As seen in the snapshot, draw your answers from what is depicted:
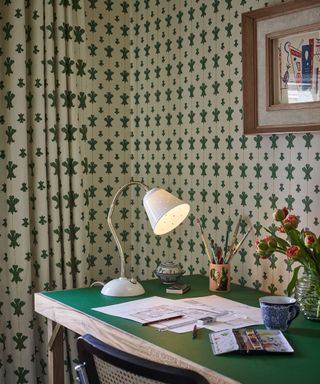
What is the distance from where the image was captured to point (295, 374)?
1572 millimetres

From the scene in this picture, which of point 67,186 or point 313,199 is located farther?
point 67,186

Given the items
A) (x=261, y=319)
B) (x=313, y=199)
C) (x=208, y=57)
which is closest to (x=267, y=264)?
(x=313, y=199)

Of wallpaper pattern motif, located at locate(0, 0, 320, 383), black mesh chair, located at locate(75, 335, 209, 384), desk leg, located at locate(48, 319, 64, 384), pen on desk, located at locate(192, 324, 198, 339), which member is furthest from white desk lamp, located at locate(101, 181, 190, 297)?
black mesh chair, located at locate(75, 335, 209, 384)

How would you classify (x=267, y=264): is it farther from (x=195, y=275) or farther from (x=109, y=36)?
(x=109, y=36)

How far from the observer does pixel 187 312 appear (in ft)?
7.03

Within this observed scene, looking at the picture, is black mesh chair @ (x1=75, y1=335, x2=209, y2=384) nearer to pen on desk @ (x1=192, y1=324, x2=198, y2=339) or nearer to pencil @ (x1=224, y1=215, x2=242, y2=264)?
pen on desk @ (x1=192, y1=324, x2=198, y2=339)

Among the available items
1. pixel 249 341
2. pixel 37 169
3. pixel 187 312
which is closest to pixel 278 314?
pixel 249 341

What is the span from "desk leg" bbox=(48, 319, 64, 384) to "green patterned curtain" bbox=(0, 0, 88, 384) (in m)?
0.41

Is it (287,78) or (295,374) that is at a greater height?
(287,78)

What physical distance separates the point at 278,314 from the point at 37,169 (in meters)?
1.38

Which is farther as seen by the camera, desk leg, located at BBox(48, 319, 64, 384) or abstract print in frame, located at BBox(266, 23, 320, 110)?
desk leg, located at BBox(48, 319, 64, 384)

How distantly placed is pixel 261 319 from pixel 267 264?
1.72ft

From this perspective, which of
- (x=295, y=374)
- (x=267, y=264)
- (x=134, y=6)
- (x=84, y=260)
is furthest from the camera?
(x=134, y=6)

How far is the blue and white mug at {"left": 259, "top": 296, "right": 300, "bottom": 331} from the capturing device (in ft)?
6.26
